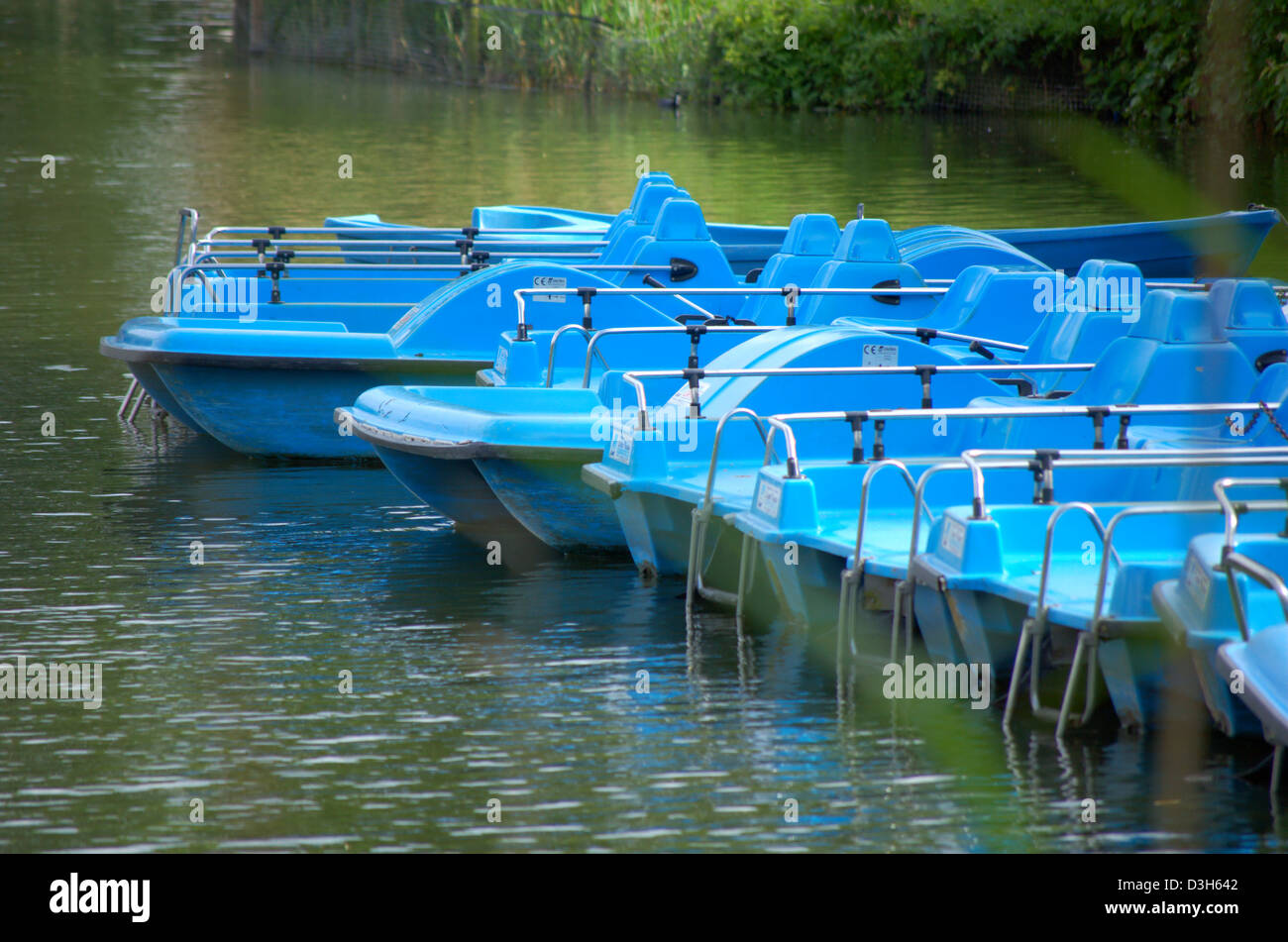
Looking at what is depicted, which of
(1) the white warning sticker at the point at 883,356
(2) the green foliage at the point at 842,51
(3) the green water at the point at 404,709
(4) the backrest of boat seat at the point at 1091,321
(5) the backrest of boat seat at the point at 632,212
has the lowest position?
(3) the green water at the point at 404,709

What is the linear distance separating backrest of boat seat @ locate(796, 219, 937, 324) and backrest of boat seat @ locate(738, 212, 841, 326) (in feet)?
1.87

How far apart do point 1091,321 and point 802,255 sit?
444 cm

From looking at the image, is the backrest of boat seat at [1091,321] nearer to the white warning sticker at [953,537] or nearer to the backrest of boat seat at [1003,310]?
the backrest of boat seat at [1003,310]

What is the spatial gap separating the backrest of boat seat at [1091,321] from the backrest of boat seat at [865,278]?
2516mm

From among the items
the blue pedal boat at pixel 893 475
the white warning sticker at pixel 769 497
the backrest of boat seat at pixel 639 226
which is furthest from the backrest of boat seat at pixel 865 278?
the white warning sticker at pixel 769 497

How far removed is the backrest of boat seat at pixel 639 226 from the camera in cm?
1524

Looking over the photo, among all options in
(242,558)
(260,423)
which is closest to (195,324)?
(260,423)

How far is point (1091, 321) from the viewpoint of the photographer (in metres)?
10.4

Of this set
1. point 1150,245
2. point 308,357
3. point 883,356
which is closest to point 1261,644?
point 883,356

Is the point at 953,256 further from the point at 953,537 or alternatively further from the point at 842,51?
the point at 842,51

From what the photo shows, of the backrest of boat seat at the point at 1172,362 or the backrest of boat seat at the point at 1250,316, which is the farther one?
the backrest of boat seat at the point at 1250,316
